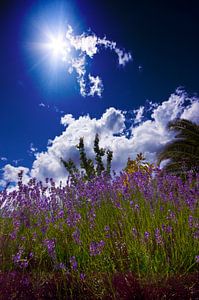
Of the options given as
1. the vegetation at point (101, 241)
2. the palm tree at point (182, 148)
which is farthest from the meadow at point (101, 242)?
the palm tree at point (182, 148)

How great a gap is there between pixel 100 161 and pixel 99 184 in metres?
7.78

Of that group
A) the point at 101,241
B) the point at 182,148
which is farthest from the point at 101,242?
the point at 182,148

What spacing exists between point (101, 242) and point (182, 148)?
7772 millimetres

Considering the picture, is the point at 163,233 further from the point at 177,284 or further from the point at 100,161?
the point at 100,161

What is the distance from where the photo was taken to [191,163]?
9328 millimetres

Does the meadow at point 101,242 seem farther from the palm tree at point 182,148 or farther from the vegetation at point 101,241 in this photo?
the palm tree at point 182,148

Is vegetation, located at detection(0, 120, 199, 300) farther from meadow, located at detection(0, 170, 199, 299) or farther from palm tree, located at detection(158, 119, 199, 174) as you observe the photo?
palm tree, located at detection(158, 119, 199, 174)

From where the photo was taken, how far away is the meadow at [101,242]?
7.98 ft

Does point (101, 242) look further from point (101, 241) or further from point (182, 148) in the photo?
point (182, 148)

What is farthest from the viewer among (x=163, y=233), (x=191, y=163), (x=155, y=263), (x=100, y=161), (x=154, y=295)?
(x=100, y=161)

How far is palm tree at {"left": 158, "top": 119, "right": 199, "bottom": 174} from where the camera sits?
945 centimetres

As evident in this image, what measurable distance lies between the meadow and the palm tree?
4846mm

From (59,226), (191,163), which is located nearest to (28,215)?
(59,226)

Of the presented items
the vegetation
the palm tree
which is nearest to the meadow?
the vegetation
